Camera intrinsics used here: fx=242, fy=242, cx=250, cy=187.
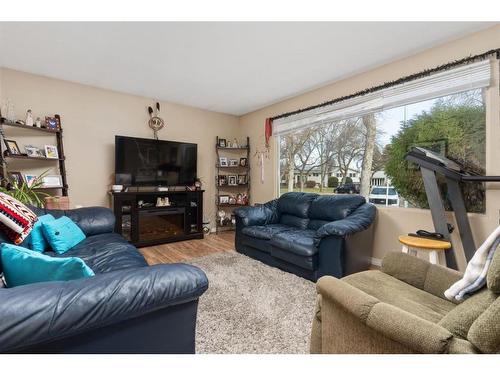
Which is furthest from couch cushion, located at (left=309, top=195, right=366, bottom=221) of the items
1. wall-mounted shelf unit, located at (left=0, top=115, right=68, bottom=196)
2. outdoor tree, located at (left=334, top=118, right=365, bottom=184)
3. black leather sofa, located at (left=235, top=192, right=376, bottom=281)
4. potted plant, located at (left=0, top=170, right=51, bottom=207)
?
wall-mounted shelf unit, located at (left=0, top=115, right=68, bottom=196)

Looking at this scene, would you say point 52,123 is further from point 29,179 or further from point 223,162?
point 223,162

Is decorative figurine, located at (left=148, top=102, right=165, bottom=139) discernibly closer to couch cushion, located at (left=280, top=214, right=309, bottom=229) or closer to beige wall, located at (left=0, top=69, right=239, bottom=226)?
beige wall, located at (left=0, top=69, right=239, bottom=226)

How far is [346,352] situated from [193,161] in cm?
373

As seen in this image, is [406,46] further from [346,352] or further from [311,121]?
[346,352]

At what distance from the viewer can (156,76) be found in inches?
125

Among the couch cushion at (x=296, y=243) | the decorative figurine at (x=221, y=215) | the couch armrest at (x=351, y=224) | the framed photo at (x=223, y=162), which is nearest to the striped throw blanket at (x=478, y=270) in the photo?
the couch armrest at (x=351, y=224)

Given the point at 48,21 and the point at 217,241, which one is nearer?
the point at 48,21

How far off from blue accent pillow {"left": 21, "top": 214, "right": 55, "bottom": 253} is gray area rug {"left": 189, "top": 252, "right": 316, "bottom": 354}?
1.35 m

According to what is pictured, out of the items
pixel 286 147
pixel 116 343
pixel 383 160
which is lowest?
pixel 116 343

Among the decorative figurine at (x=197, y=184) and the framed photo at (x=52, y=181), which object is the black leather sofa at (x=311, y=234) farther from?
the framed photo at (x=52, y=181)

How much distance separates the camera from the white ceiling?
7.07ft

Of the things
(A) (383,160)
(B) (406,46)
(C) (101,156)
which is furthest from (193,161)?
(B) (406,46)

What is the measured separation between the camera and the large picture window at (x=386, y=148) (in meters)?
2.28

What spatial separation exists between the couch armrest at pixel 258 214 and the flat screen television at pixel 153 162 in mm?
1417
